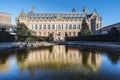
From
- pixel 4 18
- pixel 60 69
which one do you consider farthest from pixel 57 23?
pixel 60 69

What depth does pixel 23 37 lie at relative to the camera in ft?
182

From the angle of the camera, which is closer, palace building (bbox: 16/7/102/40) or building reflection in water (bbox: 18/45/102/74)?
building reflection in water (bbox: 18/45/102/74)

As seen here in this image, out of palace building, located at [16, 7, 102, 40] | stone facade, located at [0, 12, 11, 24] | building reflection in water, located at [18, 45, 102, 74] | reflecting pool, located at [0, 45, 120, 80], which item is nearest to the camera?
reflecting pool, located at [0, 45, 120, 80]

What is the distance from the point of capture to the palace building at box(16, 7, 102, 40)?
8969 centimetres

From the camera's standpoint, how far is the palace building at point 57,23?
89688 mm

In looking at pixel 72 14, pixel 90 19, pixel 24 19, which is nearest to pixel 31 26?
pixel 24 19

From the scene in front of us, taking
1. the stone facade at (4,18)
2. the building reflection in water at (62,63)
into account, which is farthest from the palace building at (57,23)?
the building reflection in water at (62,63)

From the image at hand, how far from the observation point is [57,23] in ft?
298

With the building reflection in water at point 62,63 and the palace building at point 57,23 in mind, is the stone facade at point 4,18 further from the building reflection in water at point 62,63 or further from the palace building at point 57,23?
the building reflection in water at point 62,63

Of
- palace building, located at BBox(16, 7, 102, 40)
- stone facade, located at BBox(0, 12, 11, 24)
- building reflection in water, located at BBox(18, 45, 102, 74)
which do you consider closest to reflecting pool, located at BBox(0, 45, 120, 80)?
building reflection in water, located at BBox(18, 45, 102, 74)

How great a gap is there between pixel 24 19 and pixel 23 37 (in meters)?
34.4

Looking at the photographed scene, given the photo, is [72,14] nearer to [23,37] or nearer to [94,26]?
[94,26]

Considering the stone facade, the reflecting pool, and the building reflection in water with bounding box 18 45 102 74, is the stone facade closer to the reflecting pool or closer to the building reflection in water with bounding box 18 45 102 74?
the building reflection in water with bounding box 18 45 102 74

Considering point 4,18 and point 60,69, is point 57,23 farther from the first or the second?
point 60,69
